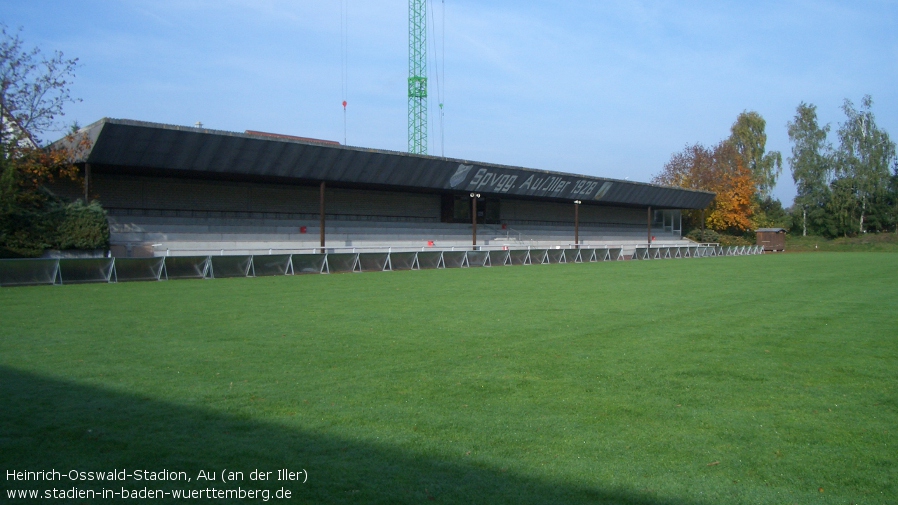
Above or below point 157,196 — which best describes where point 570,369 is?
below

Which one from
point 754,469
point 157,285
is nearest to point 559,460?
point 754,469

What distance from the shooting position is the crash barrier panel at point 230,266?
24.7 meters

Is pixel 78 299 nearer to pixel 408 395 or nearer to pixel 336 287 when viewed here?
pixel 336 287

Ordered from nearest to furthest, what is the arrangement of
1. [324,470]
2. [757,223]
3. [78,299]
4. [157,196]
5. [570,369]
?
[324,470], [570,369], [78,299], [157,196], [757,223]

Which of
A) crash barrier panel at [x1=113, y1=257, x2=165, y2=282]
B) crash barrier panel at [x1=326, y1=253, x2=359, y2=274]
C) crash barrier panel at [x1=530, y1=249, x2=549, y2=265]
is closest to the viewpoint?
crash barrier panel at [x1=113, y1=257, x2=165, y2=282]

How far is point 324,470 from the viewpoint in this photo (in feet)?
15.4

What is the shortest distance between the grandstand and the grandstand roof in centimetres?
6

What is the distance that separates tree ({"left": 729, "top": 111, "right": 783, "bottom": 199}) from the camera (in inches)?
3194

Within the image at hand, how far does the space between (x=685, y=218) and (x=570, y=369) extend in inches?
3026

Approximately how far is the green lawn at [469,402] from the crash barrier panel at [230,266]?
10.9 meters

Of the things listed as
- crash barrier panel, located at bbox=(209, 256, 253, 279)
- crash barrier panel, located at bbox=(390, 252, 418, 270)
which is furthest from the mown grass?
crash barrier panel, located at bbox=(209, 256, 253, 279)

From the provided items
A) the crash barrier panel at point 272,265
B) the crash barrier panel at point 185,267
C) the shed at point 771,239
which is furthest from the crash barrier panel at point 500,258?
the shed at point 771,239
